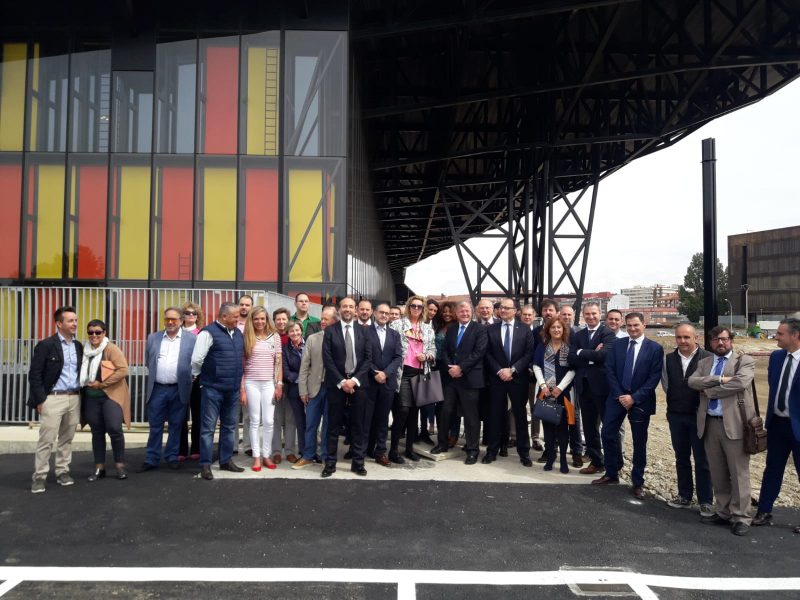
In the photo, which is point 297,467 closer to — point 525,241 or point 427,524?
point 427,524

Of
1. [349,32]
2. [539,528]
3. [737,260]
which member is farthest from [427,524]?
[737,260]

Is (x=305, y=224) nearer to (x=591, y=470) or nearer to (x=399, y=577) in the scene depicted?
(x=591, y=470)

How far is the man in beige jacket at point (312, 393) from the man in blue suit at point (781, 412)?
176 inches

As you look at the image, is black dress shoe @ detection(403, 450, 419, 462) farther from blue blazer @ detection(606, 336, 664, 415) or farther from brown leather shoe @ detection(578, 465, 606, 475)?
blue blazer @ detection(606, 336, 664, 415)

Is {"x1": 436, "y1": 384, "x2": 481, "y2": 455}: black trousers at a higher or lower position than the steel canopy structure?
lower

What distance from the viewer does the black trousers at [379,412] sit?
6.69 metres

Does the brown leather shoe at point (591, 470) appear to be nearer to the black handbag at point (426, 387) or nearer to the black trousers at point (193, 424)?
the black handbag at point (426, 387)

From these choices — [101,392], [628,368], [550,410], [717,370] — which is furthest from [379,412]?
[717,370]

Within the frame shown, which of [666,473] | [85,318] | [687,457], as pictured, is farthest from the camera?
[85,318]

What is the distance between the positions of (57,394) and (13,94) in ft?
31.4

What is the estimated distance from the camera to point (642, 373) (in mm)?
6027

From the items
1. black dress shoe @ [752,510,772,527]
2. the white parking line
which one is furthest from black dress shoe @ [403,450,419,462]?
black dress shoe @ [752,510,772,527]

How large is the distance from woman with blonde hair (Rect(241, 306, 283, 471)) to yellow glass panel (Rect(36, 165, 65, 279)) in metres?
7.70

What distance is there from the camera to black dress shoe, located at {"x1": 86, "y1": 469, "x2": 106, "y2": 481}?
618 centimetres
